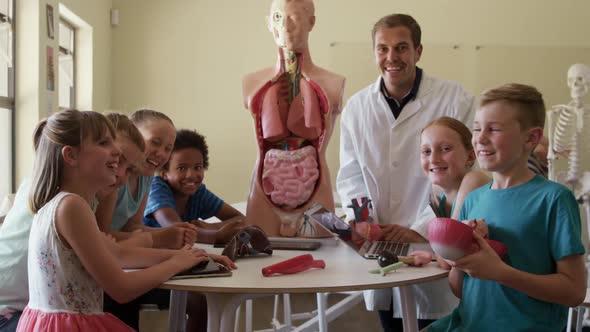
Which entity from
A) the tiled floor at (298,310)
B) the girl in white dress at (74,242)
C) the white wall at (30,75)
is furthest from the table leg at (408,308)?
the white wall at (30,75)

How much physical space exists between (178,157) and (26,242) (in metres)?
0.77

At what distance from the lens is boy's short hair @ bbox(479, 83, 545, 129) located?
146 centimetres

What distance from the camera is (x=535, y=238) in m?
1.43

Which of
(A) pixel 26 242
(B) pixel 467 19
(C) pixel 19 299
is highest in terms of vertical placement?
(B) pixel 467 19

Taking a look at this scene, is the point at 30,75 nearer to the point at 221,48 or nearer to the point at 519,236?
the point at 221,48

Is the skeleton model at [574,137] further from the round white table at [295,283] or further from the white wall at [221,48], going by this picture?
the round white table at [295,283]

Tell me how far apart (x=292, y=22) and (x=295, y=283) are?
116cm

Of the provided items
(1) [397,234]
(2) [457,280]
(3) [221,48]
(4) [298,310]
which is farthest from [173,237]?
(3) [221,48]

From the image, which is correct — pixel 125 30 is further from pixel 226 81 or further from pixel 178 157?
pixel 178 157

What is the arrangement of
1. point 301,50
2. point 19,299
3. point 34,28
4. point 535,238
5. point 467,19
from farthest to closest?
point 467,19, point 34,28, point 301,50, point 19,299, point 535,238

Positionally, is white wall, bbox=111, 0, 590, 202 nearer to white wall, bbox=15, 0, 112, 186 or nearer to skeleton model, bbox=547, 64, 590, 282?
skeleton model, bbox=547, 64, 590, 282

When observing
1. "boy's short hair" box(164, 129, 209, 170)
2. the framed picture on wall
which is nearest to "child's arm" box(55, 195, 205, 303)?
"boy's short hair" box(164, 129, 209, 170)

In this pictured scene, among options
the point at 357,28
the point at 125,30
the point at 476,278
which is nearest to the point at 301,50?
the point at 476,278

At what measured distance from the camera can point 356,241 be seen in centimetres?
204
